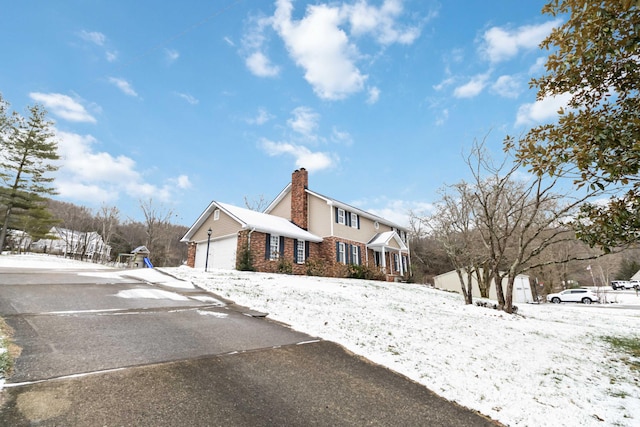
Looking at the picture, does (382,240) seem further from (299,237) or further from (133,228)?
(133,228)

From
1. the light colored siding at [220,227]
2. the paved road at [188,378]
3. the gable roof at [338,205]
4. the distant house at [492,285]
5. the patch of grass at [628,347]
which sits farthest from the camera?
the distant house at [492,285]

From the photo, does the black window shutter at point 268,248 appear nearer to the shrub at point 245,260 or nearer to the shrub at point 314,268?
the shrub at point 245,260

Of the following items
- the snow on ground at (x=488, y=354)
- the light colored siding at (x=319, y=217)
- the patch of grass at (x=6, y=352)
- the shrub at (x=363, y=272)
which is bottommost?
the snow on ground at (x=488, y=354)

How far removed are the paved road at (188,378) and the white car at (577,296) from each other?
3397 cm

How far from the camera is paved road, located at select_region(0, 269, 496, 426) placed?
2.83 metres

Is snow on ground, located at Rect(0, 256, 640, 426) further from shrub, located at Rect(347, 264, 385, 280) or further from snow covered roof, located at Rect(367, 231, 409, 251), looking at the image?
snow covered roof, located at Rect(367, 231, 409, 251)

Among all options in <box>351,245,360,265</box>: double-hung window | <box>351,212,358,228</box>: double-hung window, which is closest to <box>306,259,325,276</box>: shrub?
<box>351,245,360,265</box>: double-hung window

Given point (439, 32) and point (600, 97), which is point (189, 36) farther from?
point (600, 97)

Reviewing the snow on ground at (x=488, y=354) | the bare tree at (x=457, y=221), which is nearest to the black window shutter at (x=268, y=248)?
the snow on ground at (x=488, y=354)

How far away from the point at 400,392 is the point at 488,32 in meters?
9.99

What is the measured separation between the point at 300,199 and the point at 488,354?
62.3ft

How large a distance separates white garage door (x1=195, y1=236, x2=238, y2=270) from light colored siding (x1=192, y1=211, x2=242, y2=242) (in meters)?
0.42

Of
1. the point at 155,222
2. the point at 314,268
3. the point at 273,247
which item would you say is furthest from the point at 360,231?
the point at 155,222

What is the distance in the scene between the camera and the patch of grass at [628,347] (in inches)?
242
